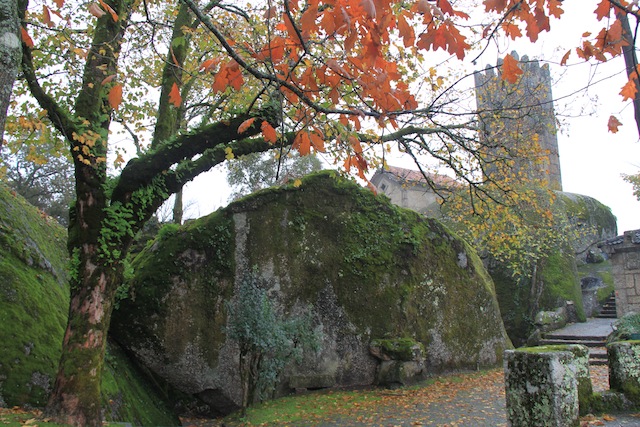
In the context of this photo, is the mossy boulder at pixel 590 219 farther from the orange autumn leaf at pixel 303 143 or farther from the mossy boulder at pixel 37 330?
the orange autumn leaf at pixel 303 143

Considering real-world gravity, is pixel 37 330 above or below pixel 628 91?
below

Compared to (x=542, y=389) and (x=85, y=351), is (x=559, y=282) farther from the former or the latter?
(x=85, y=351)

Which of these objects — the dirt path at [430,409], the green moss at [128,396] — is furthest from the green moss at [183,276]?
the dirt path at [430,409]

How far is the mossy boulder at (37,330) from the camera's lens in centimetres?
519

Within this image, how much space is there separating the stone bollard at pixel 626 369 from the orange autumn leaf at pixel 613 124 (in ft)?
10.3

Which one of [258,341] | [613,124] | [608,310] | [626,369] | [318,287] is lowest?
[608,310]

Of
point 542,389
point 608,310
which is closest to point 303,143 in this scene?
point 542,389

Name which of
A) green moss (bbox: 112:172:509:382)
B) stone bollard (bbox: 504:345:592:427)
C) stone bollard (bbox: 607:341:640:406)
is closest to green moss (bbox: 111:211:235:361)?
green moss (bbox: 112:172:509:382)

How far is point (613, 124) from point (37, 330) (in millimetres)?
6713

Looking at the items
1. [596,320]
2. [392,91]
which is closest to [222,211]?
[392,91]

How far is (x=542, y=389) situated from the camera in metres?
4.01

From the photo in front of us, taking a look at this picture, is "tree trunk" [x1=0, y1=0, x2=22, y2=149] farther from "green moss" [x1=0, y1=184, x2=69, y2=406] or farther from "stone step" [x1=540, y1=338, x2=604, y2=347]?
"stone step" [x1=540, y1=338, x2=604, y2=347]

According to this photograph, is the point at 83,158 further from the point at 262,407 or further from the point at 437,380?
the point at 437,380

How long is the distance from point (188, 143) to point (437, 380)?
7.60m
